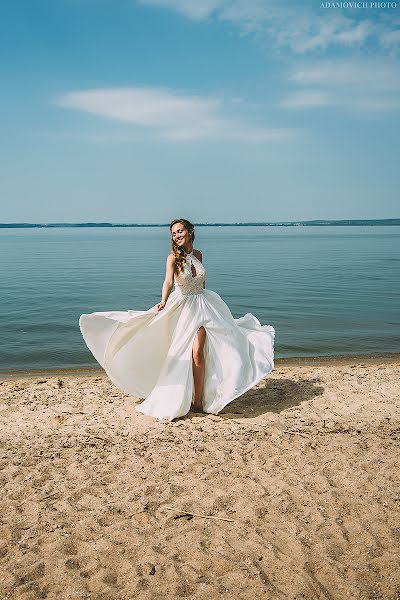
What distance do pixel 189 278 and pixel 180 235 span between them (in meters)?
0.61

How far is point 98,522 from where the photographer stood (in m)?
4.68

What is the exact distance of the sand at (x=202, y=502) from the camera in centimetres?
398

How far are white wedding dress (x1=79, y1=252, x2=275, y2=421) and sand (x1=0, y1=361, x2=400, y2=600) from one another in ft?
1.09

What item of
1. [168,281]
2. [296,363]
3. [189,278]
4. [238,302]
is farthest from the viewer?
[238,302]

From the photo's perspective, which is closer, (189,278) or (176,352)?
(176,352)

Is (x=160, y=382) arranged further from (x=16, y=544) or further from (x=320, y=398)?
(x=16, y=544)

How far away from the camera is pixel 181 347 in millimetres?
7414

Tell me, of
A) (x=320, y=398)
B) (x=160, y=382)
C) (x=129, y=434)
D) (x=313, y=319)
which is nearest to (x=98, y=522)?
(x=129, y=434)

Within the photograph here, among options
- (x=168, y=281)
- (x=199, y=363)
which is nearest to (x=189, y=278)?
(x=168, y=281)

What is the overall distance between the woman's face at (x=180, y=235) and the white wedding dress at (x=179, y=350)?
221 millimetres

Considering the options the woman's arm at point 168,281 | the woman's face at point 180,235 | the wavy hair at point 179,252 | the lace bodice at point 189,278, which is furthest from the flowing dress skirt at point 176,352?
the woman's face at point 180,235

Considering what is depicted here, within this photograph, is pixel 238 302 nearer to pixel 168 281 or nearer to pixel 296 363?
pixel 296 363

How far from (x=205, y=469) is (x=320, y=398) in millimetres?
3142

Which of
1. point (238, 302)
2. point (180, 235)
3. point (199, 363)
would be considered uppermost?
point (180, 235)
